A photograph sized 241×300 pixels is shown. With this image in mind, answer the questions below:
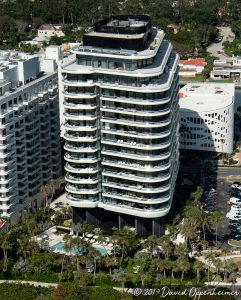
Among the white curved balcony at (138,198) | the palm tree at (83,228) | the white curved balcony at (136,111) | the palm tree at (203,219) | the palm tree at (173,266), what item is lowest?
the palm tree at (173,266)

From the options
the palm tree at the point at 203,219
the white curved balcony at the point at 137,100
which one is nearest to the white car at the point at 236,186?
the palm tree at the point at 203,219

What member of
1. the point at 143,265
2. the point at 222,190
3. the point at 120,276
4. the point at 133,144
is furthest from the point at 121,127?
the point at 222,190

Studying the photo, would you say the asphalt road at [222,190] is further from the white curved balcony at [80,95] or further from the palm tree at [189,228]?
the white curved balcony at [80,95]

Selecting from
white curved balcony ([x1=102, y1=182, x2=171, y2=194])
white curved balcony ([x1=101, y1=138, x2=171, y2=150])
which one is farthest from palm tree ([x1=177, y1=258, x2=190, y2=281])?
white curved balcony ([x1=101, y1=138, x2=171, y2=150])

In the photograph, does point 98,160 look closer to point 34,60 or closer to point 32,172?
point 32,172

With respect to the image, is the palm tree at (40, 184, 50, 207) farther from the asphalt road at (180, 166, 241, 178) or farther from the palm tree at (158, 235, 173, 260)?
the asphalt road at (180, 166, 241, 178)

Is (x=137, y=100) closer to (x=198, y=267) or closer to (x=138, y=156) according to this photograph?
(x=138, y=156)
